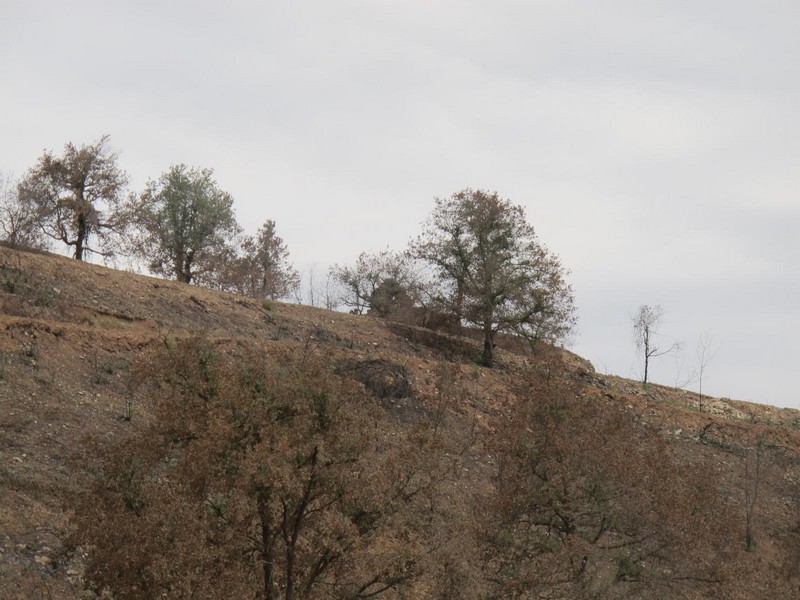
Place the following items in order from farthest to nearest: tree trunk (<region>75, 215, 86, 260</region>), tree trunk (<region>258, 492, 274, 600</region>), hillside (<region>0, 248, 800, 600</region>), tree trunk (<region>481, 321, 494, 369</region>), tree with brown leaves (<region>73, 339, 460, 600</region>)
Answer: tree trunk (<region>75, 215, 86, 260</region>), tree trunk (<region>481, 321, 494, 369</region>), hillside (<region>0, 248, 800, 600</region>), tree trunk (<region>258, 492, 274, 600</region>), tree with brown leaves (<region>73, 339, 460, 600</region>)

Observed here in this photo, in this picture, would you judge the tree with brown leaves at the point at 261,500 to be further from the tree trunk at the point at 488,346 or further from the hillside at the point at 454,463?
the tree trunk at the point at 488,346

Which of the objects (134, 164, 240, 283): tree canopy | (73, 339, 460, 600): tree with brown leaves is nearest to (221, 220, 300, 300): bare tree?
(134, 164, 240, 283): tree canopy

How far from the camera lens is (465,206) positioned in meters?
46.6

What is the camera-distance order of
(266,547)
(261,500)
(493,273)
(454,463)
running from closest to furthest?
1. (261,500)
2. (266,547)
3. (454,463)
4. (493,273)

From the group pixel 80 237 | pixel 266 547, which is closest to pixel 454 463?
pixel 266 547

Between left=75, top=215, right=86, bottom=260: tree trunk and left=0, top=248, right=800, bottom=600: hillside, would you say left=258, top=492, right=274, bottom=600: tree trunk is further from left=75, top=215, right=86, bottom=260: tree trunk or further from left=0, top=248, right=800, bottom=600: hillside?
left=75, top=215, right=86, bottom=260: tree trunk

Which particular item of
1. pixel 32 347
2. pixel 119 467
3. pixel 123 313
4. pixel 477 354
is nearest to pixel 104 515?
pixel 119 467

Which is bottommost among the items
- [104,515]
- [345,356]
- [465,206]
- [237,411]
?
[104,515]

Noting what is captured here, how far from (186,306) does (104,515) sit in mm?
24473

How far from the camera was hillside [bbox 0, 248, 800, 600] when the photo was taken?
17.2 metres

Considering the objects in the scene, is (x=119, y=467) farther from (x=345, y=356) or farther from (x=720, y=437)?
(x=720, y=437)

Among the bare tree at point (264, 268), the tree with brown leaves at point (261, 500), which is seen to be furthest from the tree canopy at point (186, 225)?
the tree with brown leaves at point (261, 500)

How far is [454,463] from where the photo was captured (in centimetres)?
1561

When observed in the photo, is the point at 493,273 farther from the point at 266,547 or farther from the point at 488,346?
the point at 266,547
